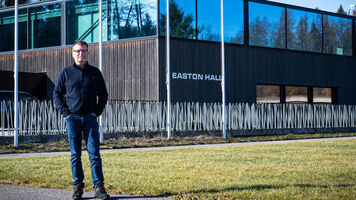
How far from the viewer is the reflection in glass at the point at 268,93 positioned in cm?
3075

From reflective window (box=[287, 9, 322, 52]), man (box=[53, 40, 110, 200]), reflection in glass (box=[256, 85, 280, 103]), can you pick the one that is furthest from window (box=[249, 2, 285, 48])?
man (box=[53, 40, 110, 200])

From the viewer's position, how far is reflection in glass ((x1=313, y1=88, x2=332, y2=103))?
3438 centimetres

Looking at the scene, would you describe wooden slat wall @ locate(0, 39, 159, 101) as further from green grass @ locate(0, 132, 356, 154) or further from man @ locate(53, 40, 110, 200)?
man @ locate(53, 40, 110, 200)

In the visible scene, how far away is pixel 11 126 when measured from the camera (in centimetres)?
1884

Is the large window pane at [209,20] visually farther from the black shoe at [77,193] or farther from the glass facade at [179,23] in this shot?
the black shoe at [77,193]

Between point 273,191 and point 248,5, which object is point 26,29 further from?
point 273,191

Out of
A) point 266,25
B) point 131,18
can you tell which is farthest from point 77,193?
point 266,25

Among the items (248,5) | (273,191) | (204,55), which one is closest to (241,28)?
(248,5)

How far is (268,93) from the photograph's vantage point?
103 ft

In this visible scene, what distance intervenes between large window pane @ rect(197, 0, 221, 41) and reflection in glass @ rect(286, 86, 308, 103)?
23.0 feet

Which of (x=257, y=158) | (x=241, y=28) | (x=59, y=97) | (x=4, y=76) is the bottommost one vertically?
(x=257, y=158)

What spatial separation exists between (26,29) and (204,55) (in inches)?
418

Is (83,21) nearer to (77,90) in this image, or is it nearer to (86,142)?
(77,90)

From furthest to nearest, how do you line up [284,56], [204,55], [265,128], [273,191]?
[284,56] < [204,55] < [265,128] < [273,191]
